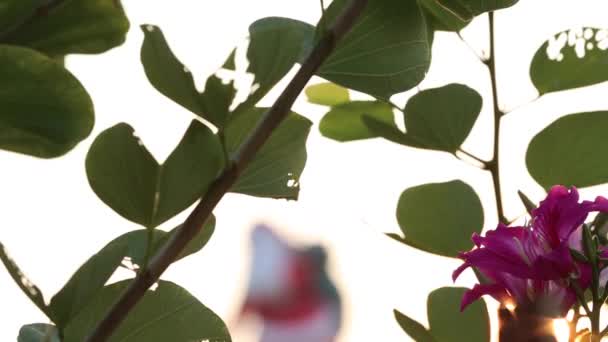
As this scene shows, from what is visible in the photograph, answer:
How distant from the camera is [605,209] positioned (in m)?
0.25

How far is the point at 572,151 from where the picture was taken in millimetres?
309

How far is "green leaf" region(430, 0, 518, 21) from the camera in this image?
21cm

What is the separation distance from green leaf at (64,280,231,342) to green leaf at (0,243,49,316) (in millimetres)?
25

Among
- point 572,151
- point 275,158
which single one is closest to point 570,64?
point 572,151

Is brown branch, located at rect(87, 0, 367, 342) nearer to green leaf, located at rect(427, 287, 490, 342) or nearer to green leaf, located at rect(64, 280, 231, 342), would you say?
green leaf, located at rect(64, 280, 231, 342)

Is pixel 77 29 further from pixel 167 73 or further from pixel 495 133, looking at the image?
pixel 495 133

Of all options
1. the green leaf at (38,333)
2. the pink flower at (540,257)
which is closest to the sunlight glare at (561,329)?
the pink flower at (540,257)

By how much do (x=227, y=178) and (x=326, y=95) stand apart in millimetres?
216

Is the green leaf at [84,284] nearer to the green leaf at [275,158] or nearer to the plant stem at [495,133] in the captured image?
the green leaf at [275,158]

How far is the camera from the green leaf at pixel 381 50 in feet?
0.68

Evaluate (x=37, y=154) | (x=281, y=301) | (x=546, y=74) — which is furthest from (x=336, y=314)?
(x=37, y=154)

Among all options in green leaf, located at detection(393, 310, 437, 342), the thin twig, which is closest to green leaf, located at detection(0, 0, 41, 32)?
the thin twig

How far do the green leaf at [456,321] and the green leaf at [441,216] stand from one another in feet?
0.06

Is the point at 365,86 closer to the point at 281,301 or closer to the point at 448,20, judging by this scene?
the point at 448,20
